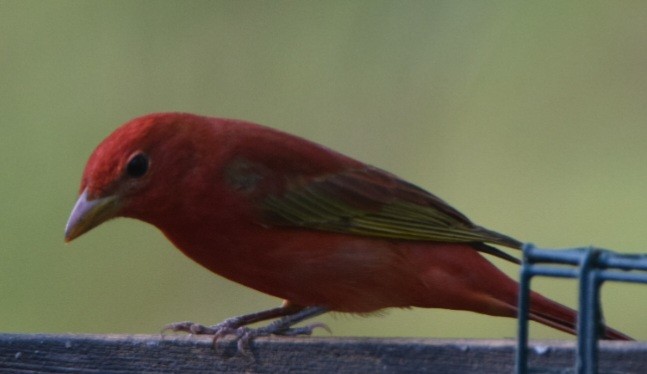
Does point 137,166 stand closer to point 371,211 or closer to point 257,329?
point 257,329

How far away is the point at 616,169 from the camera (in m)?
7.11

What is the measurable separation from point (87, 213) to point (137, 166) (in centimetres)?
28

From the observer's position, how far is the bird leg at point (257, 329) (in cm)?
403

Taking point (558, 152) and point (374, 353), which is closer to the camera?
point (374, 353)

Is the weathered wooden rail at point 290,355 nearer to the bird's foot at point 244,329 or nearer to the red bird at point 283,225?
the bird's foot at point 244,329

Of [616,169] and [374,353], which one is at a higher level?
[616,169]

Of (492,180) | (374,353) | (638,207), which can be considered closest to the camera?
(374,353)

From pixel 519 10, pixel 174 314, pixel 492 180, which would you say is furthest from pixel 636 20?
pixel 174 314

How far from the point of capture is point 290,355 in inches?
150

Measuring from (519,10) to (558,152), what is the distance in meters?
0.86

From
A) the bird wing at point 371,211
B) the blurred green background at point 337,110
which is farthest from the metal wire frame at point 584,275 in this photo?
the blurred green background at point 337,110

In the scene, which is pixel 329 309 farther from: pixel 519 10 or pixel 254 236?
pixel 519 10

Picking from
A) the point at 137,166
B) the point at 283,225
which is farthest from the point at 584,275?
the point at 137,166

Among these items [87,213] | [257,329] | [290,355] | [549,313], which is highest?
→ [87,213]
